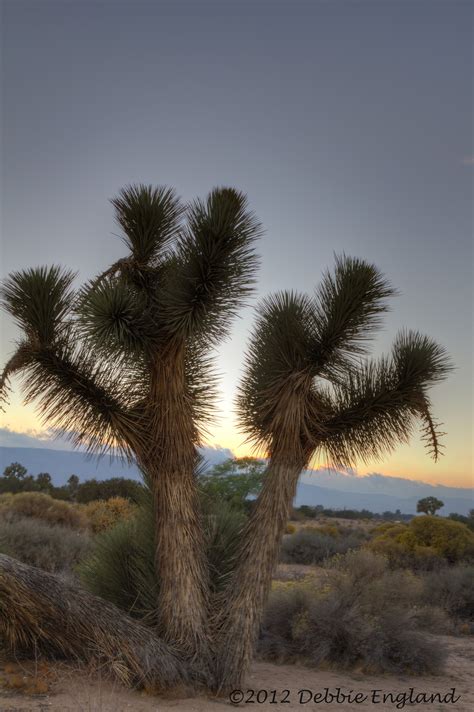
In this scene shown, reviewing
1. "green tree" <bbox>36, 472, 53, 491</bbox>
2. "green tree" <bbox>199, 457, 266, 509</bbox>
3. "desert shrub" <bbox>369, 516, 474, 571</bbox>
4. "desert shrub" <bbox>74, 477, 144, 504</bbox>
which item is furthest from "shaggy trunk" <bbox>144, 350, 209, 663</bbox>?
"green tree" <bbox>36, 472, 53, 491</bbox>

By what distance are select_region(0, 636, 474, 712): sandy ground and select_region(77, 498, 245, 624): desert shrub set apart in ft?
4.64

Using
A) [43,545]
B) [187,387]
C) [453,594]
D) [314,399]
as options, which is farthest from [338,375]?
[43,545]

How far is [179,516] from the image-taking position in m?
8.27

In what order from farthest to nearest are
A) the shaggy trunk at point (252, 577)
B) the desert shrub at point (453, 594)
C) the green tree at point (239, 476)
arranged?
1. the green tree at point (239, 476)
2. the desert shrub at point (453, 594)
3. the shaggy trunk at point (252, 577)

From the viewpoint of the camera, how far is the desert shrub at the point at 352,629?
9.75 meters

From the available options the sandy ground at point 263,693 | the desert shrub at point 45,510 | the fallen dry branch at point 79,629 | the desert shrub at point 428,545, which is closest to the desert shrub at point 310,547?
the desert shrub at point 428,545

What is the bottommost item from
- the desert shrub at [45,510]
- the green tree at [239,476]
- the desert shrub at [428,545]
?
the desert shrub at [45,510]

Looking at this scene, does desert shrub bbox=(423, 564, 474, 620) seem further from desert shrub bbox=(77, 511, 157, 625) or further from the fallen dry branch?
the fallen dry branch

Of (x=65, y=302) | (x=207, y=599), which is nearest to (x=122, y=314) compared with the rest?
(x=65, y=302)

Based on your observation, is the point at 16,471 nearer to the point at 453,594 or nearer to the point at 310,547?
the point at 310,547

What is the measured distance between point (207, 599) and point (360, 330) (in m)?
3.82

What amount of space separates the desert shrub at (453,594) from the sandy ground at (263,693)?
4438mm

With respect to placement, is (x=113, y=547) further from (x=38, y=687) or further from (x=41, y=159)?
(x=41, y=159)

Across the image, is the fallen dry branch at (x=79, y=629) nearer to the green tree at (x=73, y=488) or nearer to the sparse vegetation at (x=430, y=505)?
the green tree at (x=73, y=488)
